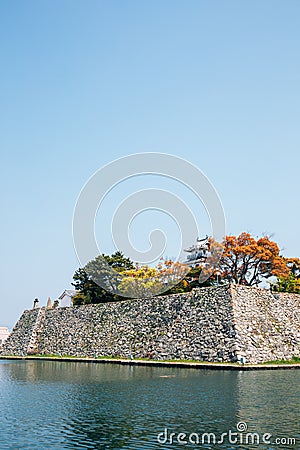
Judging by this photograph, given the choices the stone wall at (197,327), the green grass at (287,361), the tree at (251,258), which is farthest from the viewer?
the tree at (251,258)

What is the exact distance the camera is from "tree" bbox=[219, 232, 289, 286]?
40281 millimetres

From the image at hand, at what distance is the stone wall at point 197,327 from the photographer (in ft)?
90.5

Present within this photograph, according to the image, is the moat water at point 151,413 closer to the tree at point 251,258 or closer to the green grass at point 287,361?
the green grass at point 287,361

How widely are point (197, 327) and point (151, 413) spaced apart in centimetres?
1701

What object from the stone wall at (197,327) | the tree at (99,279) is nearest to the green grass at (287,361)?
the stone wall at (197,327)

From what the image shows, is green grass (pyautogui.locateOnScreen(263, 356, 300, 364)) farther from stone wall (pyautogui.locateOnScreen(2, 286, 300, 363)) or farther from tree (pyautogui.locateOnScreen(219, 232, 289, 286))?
tree (pyautogui.locateOnScreen(219, 232, 289, 286))

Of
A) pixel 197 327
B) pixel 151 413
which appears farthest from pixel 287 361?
pixel 151 413

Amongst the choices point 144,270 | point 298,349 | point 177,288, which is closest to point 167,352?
point 298,349

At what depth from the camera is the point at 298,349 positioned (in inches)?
1140

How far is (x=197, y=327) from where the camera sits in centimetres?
2956

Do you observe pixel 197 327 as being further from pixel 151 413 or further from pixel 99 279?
pixel 99 279

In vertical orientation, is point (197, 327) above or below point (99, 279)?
below

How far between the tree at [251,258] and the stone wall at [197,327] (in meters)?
8.32

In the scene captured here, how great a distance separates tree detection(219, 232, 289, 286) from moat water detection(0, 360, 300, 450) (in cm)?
1990
